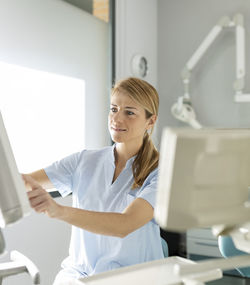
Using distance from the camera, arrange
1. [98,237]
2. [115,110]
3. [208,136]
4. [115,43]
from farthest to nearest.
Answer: [115,43] < [115,110] < [98,237] < [208,136]

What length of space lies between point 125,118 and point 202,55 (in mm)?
2098

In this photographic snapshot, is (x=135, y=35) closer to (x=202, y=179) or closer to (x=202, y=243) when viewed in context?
(x=202, y=243)

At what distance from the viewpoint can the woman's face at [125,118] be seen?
5.72ft

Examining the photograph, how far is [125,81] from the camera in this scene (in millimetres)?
1735

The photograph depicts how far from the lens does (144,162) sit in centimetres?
175

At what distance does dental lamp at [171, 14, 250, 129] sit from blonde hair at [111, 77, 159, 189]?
1.78 m

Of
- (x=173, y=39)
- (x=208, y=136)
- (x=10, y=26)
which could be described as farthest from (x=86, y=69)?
(x=208, y=136)

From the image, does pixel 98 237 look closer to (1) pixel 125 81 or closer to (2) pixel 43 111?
(1) pixel 125 81

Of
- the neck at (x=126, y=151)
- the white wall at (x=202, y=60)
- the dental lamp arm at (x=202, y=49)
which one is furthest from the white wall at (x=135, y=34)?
the neck at (x=126, y=151)

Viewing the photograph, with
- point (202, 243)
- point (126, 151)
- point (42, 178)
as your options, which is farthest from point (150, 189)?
point (202, 243)

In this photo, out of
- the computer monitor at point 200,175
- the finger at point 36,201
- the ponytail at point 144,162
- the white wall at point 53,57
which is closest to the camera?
the computer monitor at point 200,175

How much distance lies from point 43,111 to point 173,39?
1711 mm

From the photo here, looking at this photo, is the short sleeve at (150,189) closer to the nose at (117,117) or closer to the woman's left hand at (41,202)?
the nose at (117,117)

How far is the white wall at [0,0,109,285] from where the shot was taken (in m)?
2.45
